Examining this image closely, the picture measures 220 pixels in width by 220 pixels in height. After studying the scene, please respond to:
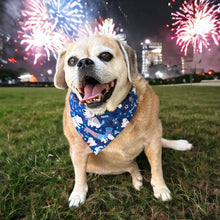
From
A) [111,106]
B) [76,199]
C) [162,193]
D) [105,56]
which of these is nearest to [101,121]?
[111,106]

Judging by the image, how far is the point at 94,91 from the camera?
1.52 meters

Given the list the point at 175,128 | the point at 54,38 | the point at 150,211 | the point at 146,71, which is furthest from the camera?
the point at 146,71

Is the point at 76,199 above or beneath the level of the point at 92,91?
beneath

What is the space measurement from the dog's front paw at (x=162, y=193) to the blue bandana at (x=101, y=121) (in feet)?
2.02

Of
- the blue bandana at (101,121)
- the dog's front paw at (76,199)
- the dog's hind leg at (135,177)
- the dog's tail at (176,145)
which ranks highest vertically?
the blue bandana at (101,121)

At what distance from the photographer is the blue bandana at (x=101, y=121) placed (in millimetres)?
1572

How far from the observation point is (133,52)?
166 cm

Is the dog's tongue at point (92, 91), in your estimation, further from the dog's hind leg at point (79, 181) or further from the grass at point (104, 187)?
the grass at point (104, 187)

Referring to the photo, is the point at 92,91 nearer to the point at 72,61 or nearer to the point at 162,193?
the point at 72,61

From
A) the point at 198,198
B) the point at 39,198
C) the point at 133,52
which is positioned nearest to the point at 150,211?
the point at 198,198

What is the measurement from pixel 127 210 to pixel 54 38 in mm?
14414

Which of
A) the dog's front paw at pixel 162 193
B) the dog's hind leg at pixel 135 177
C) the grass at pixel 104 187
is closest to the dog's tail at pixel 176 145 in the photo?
the grass at pixel 104 187

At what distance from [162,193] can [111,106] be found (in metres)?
0.89

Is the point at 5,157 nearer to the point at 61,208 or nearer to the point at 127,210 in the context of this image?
the point at 61,208
